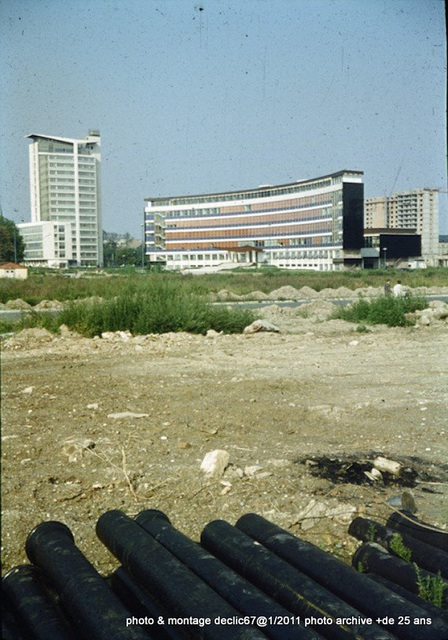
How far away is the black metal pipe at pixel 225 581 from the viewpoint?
8.62ft

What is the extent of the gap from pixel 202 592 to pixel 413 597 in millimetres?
956

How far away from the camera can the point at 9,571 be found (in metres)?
3.12

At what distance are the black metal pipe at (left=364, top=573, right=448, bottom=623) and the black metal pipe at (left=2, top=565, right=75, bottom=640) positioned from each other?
139 cm

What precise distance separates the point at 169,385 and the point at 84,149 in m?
A: 3.12

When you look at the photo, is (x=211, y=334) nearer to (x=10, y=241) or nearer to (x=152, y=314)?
(x=152, y=314)

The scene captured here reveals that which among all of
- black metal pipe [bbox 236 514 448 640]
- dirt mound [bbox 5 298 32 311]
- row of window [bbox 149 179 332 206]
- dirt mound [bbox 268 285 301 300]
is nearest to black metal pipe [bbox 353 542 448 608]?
black metal pipe [bbox 236 514 448 640]

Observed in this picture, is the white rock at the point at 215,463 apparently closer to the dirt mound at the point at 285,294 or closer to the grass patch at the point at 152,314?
the grass patch at the point at 152,314

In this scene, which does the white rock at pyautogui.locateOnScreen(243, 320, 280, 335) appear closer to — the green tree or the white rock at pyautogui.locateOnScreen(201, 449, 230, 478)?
the green tree

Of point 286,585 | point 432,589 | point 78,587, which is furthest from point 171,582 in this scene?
point 432,589

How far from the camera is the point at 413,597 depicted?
296 centimetres

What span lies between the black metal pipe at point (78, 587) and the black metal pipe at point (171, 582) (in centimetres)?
17

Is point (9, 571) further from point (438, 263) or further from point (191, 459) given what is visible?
point (438, 263)

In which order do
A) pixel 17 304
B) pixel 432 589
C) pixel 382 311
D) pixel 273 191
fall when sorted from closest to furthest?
pixel 432 589
pixel 273 191
pixel 382 311
pixel 17 304

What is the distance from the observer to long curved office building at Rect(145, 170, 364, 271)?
27.9 feet
